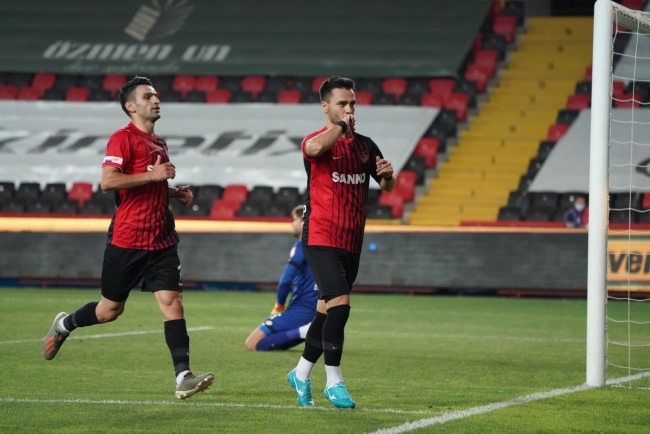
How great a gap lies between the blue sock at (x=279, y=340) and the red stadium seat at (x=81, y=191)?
1347 centimetres

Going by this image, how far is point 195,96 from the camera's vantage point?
26.3 metres

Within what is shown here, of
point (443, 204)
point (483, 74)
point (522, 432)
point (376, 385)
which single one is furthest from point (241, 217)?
point (522, 432)

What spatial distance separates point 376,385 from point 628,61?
19024 mm

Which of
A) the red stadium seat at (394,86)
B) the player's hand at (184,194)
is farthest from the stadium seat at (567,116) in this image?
the player's hand at (184,194)

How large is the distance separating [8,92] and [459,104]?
11067 millimetres

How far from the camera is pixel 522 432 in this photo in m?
5.71

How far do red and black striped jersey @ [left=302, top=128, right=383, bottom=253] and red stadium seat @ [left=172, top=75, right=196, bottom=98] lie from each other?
20873mm

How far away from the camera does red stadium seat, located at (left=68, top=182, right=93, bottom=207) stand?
2314cm

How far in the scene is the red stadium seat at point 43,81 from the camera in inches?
1082

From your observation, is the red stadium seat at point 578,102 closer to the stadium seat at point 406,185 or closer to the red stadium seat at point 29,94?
the stadium seat at point 406,185

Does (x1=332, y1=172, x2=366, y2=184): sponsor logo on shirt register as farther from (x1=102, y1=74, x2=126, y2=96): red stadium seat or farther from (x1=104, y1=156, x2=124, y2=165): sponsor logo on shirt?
(x1=102, y1=74, x2=126, y2=96): red stadium seat

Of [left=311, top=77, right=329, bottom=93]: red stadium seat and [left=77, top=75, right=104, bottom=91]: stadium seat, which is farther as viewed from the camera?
[left=77, top=75, right=104, bottom=91]: stadium seat

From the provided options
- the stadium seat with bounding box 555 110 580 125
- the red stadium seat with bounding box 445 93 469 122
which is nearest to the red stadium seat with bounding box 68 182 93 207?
the red stadium seat with bounding box 445 93 469 122

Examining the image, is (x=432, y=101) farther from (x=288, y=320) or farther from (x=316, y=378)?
(x=316, y=378)
